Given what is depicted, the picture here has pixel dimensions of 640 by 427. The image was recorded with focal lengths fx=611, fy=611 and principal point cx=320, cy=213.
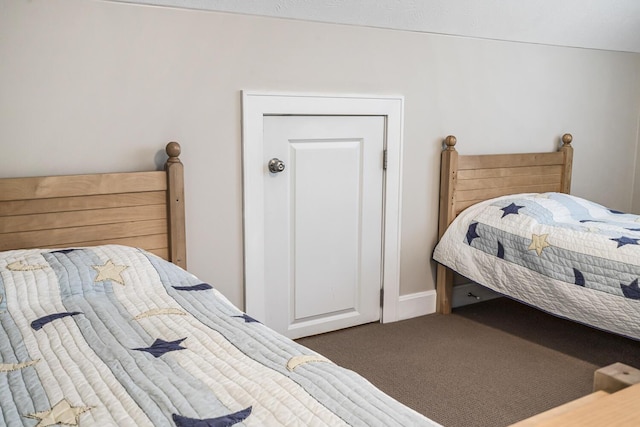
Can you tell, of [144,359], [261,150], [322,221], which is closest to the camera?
[144,359]

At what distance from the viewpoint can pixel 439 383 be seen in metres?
2.64

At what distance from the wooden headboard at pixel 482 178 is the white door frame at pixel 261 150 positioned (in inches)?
12.2

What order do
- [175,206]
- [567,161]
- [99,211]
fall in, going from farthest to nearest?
[567,161], [175,206], [99,211]

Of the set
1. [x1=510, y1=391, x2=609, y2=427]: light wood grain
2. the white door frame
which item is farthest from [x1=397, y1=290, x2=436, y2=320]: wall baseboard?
[x1=510, y1=391, x2=609, y2=427]: light wood grain

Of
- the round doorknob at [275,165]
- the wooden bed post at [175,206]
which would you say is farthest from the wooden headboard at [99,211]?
the round doorknob at [275,165]

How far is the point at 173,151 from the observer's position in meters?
2.51

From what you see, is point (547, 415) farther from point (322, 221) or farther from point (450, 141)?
point (450, 141)

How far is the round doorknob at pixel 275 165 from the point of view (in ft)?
9.44

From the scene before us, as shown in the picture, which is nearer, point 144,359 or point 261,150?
point 144,359

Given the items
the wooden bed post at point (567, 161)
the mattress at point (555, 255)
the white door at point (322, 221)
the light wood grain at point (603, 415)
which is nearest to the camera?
the light wood grain at point (603, 415)

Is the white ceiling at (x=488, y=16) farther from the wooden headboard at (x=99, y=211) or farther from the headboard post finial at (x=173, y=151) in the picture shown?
the wooden headboard at (x=99, y=211)

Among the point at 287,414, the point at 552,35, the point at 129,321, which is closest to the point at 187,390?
the point at 287,414

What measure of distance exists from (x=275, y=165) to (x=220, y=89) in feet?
1.42

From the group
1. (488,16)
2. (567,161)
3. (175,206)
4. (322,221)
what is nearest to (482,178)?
(567,161)
